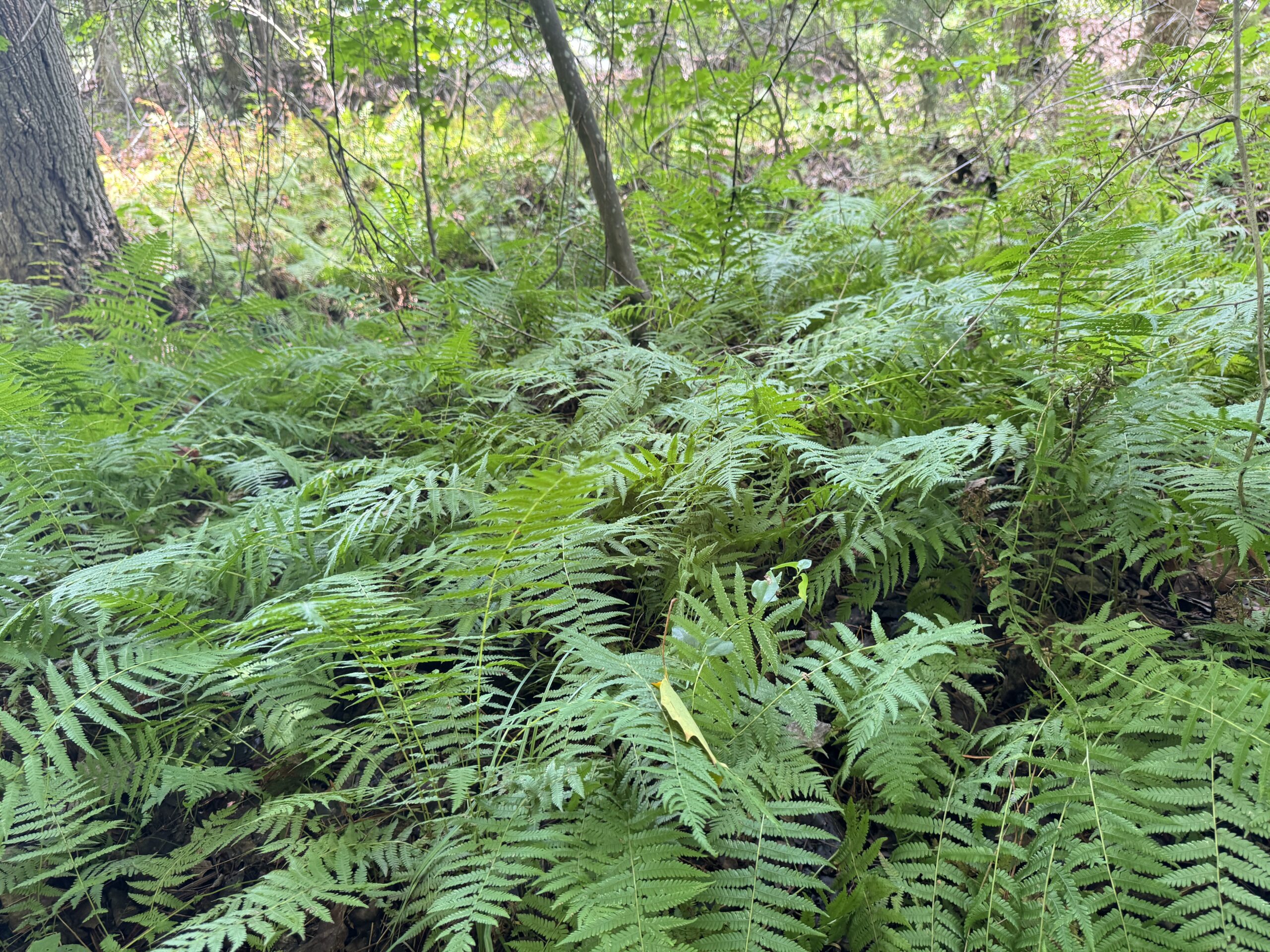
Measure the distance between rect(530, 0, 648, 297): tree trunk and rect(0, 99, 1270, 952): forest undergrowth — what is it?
84 cm

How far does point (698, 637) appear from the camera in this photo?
132 cm

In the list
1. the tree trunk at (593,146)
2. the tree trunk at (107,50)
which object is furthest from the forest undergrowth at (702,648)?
the tree trunk at (107,50)

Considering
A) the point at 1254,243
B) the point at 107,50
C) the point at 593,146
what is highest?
the point at 107,50

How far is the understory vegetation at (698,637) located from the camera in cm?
117

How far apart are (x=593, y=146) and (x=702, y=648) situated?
2459 mm

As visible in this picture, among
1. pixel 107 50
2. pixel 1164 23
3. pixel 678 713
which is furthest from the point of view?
pixel 1164 23

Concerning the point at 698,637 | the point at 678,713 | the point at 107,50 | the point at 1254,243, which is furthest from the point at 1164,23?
the point at 107,50

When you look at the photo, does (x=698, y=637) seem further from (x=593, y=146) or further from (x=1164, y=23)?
(x=1164, y=23)

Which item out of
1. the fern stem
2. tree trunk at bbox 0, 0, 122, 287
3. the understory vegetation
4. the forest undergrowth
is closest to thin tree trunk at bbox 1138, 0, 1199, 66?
the understory vegetation

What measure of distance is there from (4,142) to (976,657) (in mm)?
5583

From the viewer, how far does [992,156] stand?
3744 millimetres

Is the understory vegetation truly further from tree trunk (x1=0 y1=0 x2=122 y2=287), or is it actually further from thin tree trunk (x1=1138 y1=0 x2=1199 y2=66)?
tree trunk (x1=0 y1=0 x2=122 y2=287)

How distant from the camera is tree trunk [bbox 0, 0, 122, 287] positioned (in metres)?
4.10

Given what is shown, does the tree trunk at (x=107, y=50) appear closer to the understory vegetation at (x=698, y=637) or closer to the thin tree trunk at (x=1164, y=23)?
the understory vegetation at (x=698, y=637)
